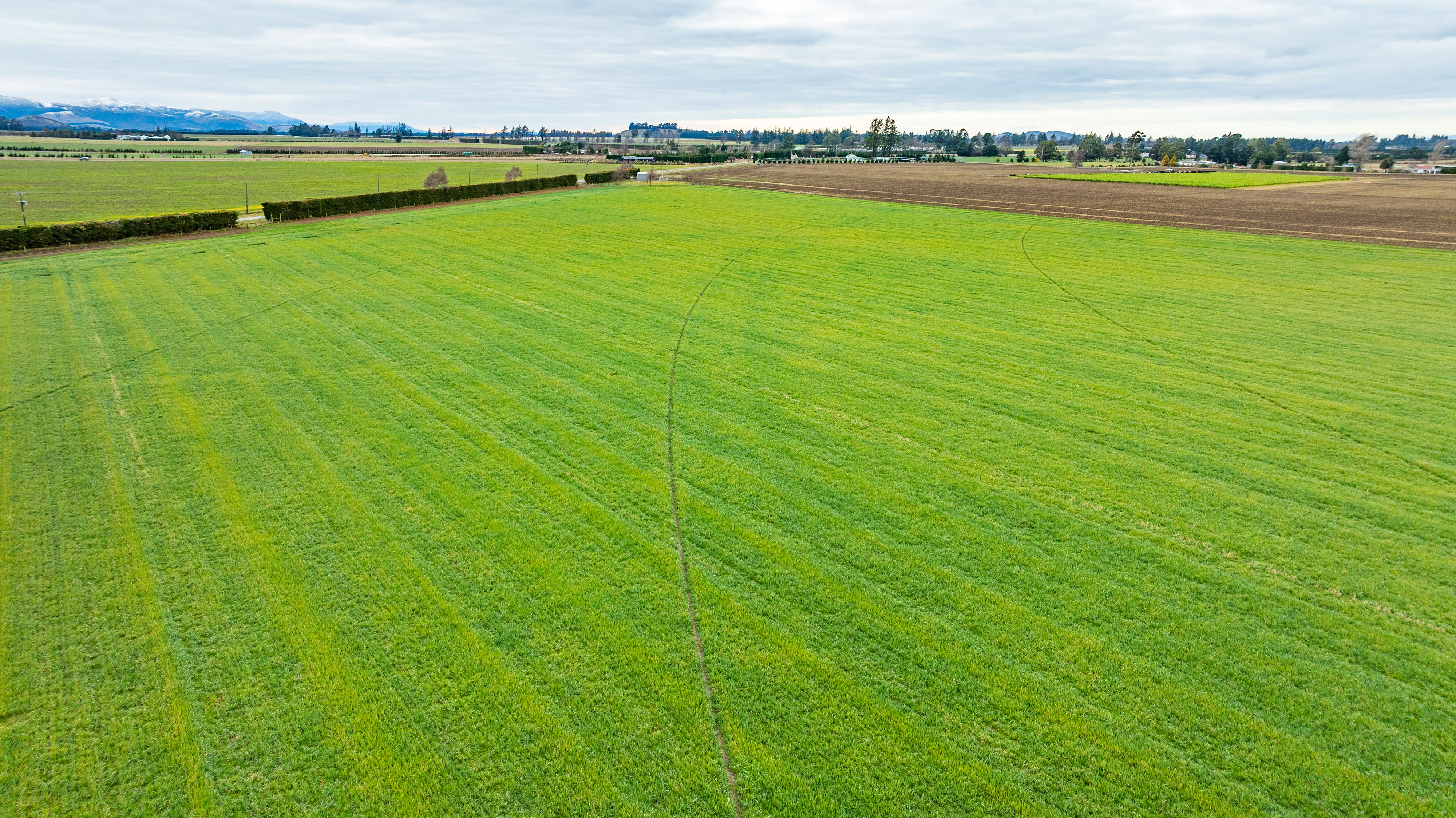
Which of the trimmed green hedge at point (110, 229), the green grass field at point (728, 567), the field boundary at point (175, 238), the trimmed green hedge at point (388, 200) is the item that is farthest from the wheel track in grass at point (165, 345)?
the trimmed green hedge at point (388, 200)

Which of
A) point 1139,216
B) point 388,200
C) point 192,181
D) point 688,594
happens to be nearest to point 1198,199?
point 1139,216

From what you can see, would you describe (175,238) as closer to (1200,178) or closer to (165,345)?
(165,345)

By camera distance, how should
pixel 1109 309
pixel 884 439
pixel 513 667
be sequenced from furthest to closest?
pixel 1109 309 < pixel 884 439 < pixel 513 667

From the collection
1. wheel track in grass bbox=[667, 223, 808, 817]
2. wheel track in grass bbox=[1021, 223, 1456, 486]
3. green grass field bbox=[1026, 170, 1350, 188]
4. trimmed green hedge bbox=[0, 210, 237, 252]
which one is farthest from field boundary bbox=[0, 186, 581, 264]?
green grass field bbox=[1026, 170, 1350, 188]

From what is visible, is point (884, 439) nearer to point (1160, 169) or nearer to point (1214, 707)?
point (1214, 707)

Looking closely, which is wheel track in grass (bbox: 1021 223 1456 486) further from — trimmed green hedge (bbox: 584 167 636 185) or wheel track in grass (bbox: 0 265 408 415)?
trimmed green hedge (bbox: 584 167 636 185)

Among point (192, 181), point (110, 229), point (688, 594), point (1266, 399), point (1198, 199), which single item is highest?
point (192, 181)

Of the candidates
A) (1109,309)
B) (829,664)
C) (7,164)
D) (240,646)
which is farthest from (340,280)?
(7,164)
